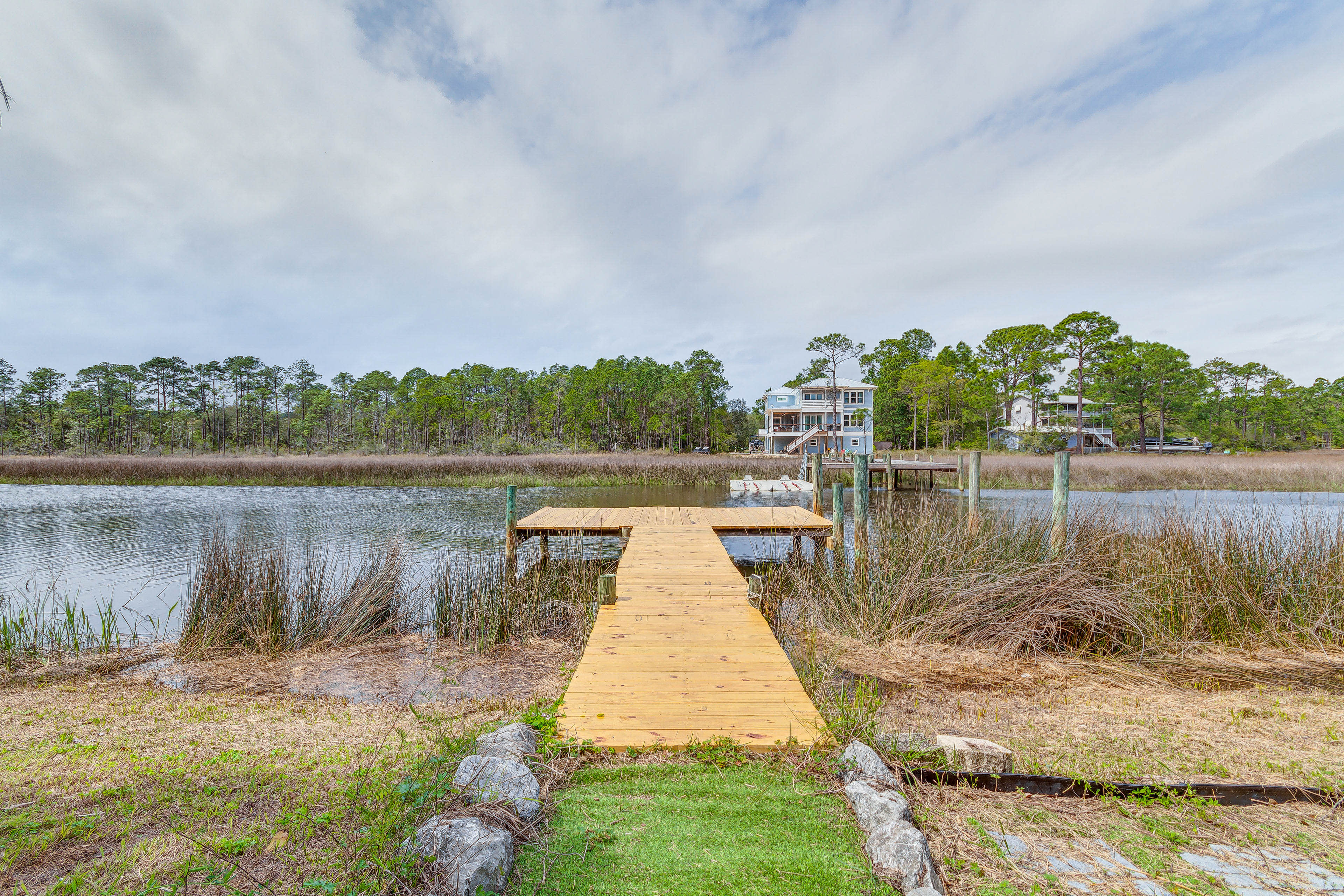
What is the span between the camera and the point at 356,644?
17.6ft

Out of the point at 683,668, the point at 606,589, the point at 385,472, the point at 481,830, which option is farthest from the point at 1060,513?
the point at 385,472

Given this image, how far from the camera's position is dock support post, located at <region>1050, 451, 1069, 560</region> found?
5.64 meters

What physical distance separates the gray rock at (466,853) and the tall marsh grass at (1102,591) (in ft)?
13.3

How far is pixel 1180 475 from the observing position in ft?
66.1

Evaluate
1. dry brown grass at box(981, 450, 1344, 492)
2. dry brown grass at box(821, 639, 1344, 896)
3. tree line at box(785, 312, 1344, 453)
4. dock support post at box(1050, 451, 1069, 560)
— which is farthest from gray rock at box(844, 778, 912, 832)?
tree line at box(785, 312, 1344, 453)

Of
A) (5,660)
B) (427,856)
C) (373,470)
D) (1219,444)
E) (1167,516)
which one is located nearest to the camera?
(427,856)

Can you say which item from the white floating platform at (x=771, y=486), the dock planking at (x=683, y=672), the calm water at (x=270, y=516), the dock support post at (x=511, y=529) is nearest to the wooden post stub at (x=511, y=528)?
the dock support post at (x=511, y=529)

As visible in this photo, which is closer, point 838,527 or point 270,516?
point 838,527

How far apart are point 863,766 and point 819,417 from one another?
43.9 metres

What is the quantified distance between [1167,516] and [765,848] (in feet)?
20.7

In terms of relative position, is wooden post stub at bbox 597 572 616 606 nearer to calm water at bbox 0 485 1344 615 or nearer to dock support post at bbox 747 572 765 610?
dock support post at bbox 747 572 765 610

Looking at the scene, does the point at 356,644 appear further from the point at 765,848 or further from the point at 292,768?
the point at 765,848

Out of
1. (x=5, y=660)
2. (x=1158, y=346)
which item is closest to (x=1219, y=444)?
(x=1158, y=346)

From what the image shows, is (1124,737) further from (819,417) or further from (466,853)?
(819,417)
